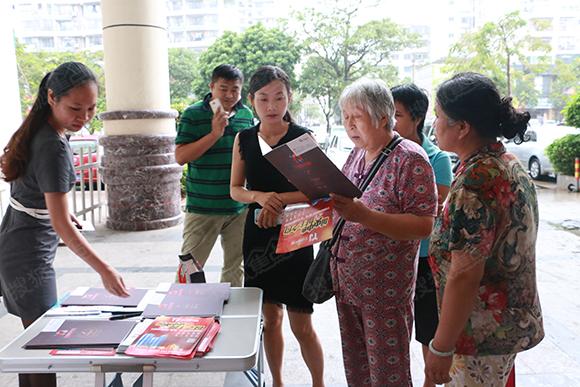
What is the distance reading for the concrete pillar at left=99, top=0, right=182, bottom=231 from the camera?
549 centimetres

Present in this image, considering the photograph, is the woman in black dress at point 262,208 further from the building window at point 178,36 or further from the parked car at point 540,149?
the building window at point 178,36

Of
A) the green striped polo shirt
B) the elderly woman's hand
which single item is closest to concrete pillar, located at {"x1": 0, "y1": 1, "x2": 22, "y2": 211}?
the green striped polo shirt

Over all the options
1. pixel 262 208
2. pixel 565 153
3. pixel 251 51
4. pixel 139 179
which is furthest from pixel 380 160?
pixel 251 51

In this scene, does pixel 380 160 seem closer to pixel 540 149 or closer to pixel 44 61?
pixel 540 149

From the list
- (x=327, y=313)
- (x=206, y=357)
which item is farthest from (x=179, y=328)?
(x=327, y=313)

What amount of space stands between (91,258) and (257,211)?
0.72 meters

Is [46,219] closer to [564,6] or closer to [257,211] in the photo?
[257,211]

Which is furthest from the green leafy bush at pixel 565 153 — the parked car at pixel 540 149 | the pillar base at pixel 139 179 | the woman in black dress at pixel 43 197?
the woman in black dress at pixel 43 197

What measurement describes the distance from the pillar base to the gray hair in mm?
4327

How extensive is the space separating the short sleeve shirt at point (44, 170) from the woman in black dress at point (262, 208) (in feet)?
2.27

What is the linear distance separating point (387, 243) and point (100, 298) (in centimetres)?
99

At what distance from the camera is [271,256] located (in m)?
1.99

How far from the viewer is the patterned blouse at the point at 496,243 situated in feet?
3.75

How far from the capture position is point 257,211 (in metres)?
1.98
